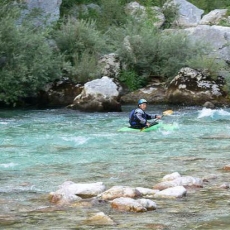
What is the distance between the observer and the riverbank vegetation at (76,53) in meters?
22.0

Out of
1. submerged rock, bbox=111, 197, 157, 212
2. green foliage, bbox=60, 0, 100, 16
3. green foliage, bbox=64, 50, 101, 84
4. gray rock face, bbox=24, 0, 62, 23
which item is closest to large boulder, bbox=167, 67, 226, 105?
green foliage, bbox=64, 50, 101, 84

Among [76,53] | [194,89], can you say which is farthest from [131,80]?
[194,89]

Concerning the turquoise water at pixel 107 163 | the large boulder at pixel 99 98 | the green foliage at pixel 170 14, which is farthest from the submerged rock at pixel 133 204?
the green foliage at pixel 170 14

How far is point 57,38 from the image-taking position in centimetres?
2641

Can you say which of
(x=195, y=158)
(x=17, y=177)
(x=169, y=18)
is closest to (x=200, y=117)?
(x=195, y=158)

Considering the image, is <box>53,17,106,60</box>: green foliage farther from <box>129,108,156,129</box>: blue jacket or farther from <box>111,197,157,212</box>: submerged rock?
<box>111,197,157,212</box>: submerged rock

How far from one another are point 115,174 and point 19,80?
1309cm

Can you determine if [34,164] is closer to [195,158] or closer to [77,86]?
[195,158]

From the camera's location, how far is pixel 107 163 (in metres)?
10.7

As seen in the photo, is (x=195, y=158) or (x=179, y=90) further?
(x=179, y=90)

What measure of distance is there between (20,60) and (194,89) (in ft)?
22.8

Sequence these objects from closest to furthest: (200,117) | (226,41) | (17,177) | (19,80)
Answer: (17,177) → (200,117) → (19,80) → (226,41)

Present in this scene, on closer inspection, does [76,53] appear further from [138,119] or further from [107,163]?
[107,163]

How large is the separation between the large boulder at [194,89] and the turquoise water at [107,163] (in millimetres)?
3252
